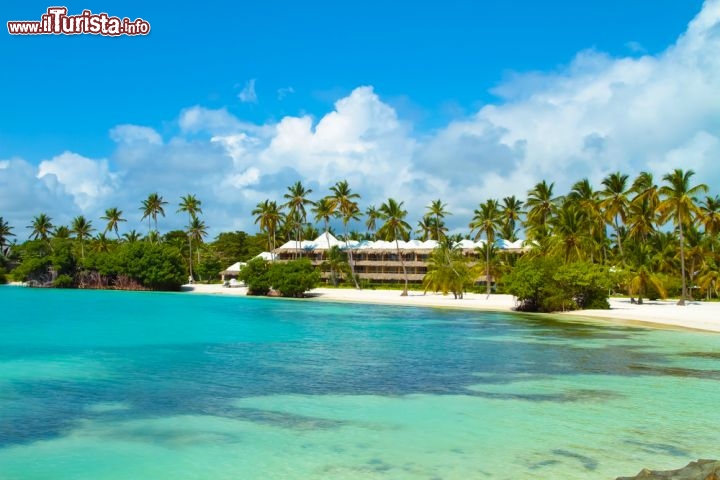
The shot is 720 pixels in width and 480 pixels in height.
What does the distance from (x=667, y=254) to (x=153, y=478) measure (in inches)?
2376

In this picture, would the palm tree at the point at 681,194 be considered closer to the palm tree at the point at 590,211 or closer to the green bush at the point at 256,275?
the palm tree at the point at 590,211

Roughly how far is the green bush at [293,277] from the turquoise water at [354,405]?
36.8m

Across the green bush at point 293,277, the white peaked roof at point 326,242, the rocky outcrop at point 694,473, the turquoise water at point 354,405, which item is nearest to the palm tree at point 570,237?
the turquoise water at point 354,405

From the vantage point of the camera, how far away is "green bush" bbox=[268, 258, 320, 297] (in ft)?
234

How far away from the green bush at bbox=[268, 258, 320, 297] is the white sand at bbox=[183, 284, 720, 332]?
200 centimetres

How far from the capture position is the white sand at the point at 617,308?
40.9m

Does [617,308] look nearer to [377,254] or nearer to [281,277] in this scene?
[281,277]

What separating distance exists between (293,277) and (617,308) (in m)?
35.1

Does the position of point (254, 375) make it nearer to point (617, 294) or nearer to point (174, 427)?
point (174, 427)

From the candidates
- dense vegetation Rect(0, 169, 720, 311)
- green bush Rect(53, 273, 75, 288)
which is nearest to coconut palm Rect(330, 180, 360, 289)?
dense vegetation Rect(0, 169, 720, 311)

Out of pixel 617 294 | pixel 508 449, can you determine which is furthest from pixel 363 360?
pixel 617 294

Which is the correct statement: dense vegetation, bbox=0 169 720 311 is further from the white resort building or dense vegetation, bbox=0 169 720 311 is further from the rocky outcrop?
the rocky outcrop

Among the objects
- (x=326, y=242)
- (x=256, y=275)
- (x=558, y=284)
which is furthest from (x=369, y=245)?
(x=558, y=284)

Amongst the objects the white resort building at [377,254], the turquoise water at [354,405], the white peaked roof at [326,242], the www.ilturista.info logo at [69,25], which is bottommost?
the turquoise water at [354,405]
